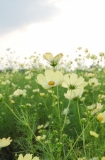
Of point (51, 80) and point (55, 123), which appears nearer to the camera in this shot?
point (51, 80)

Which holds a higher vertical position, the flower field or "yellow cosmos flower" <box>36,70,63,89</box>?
"yellow cosmos flower" <box>36,70,63,89</box>

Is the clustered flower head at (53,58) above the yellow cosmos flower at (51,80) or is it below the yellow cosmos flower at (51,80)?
above

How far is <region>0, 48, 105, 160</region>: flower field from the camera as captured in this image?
39.6 inches

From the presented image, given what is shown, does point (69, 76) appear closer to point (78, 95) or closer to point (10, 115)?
point (78, 95)

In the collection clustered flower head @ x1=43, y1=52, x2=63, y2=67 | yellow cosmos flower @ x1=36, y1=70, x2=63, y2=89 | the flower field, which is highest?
clustered flower head @ x1=43, y1=52, x2=63, y2=67

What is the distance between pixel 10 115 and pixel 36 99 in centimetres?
38

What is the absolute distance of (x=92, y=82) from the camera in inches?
85.5

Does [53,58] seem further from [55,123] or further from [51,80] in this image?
[55,123]

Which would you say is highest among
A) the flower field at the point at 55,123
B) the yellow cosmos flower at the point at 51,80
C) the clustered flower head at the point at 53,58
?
the clustered flower head at the point at 53,58

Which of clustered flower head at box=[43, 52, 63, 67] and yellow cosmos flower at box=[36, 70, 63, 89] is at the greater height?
clustered flower head at box=[43, 52, 63, 67]

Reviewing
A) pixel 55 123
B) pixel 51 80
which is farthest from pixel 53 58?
pixel 55 123

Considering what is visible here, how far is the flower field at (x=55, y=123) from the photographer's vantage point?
1.00 metres

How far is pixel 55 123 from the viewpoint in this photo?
186 centimetres

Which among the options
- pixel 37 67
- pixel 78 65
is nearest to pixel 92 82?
pixel 78 65
